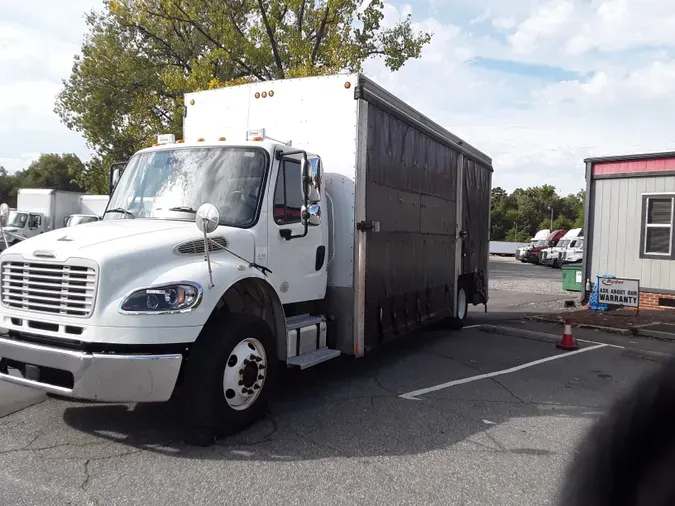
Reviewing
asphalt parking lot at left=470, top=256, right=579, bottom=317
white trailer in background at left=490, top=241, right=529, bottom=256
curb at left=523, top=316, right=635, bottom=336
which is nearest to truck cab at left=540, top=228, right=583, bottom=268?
asphalt parking lot at left=470, top=256, right=579, bottom=317

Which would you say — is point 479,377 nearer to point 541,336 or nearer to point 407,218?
point 407,218

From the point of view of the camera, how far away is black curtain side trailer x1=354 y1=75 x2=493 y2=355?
7012mm

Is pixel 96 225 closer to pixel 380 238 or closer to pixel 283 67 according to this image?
pixel 380 238

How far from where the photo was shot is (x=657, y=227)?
14.3 m

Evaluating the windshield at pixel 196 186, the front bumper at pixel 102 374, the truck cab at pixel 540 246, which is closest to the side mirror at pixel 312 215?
the windshield at pixel 196 186

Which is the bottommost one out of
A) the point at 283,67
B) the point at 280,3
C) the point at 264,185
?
the point at 264,185

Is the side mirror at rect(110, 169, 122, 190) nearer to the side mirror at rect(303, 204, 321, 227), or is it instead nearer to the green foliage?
the side mirror at rect(303, 204, 321, 227)

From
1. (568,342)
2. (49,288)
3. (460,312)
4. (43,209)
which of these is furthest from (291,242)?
(43,209)

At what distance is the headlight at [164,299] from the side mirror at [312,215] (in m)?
1.63

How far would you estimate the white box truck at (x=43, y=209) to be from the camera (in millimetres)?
28219

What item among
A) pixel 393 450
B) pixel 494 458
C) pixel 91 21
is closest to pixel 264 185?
pixel 393 450

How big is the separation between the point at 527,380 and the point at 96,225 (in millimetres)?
5311

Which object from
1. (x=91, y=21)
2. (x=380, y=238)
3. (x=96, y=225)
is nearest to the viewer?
(x=96, y=225)

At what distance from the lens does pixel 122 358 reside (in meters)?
4.54
